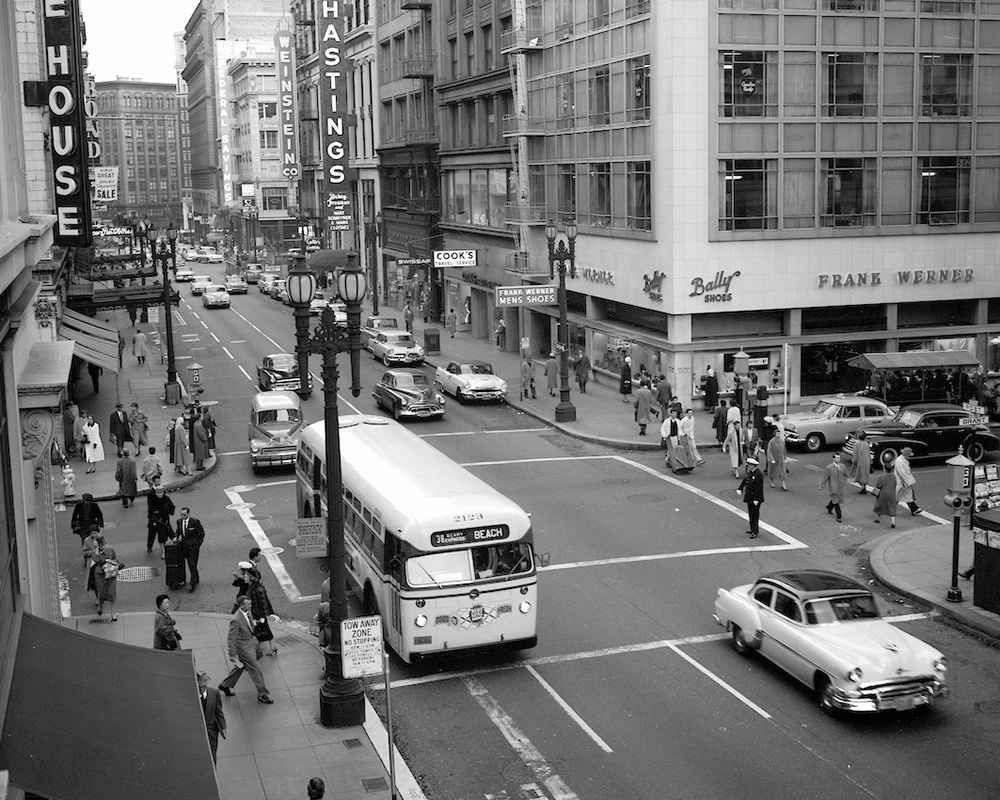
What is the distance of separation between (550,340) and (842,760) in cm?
4019

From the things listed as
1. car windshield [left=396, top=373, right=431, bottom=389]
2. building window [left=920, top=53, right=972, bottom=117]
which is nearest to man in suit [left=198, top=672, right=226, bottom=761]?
car windshield [left=396, top=373, right=431, bottom=389]

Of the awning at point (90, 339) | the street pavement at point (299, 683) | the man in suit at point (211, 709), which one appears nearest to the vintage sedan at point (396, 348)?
the awning at point (90, 339)

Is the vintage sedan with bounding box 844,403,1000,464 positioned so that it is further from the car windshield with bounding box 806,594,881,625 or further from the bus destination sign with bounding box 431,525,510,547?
the bus destination sign with bounding box 431,525,510,547

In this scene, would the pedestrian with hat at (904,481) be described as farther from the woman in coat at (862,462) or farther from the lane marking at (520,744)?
the lane marking at (520,744)

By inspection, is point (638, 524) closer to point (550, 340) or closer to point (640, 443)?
point (640, 443)

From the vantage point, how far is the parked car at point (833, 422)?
33312 millimetres

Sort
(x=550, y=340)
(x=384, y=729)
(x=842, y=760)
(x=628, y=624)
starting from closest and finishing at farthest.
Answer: (x=842, y=760), (x=384, y=729), (x=628, y=624), (x=550, y=340)

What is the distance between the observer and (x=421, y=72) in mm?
69875

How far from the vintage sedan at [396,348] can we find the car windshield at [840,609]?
36.4m

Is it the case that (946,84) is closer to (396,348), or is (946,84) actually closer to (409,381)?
(409,381)

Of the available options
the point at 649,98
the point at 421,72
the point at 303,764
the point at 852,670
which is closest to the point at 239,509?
the point at 303,764

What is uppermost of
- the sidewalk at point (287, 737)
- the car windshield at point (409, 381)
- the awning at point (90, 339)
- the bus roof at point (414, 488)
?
the awning at point (90, 339)

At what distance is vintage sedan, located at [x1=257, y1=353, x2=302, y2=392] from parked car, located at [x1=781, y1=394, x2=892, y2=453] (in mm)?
18802

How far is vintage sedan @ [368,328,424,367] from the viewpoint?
5192 centimetres
